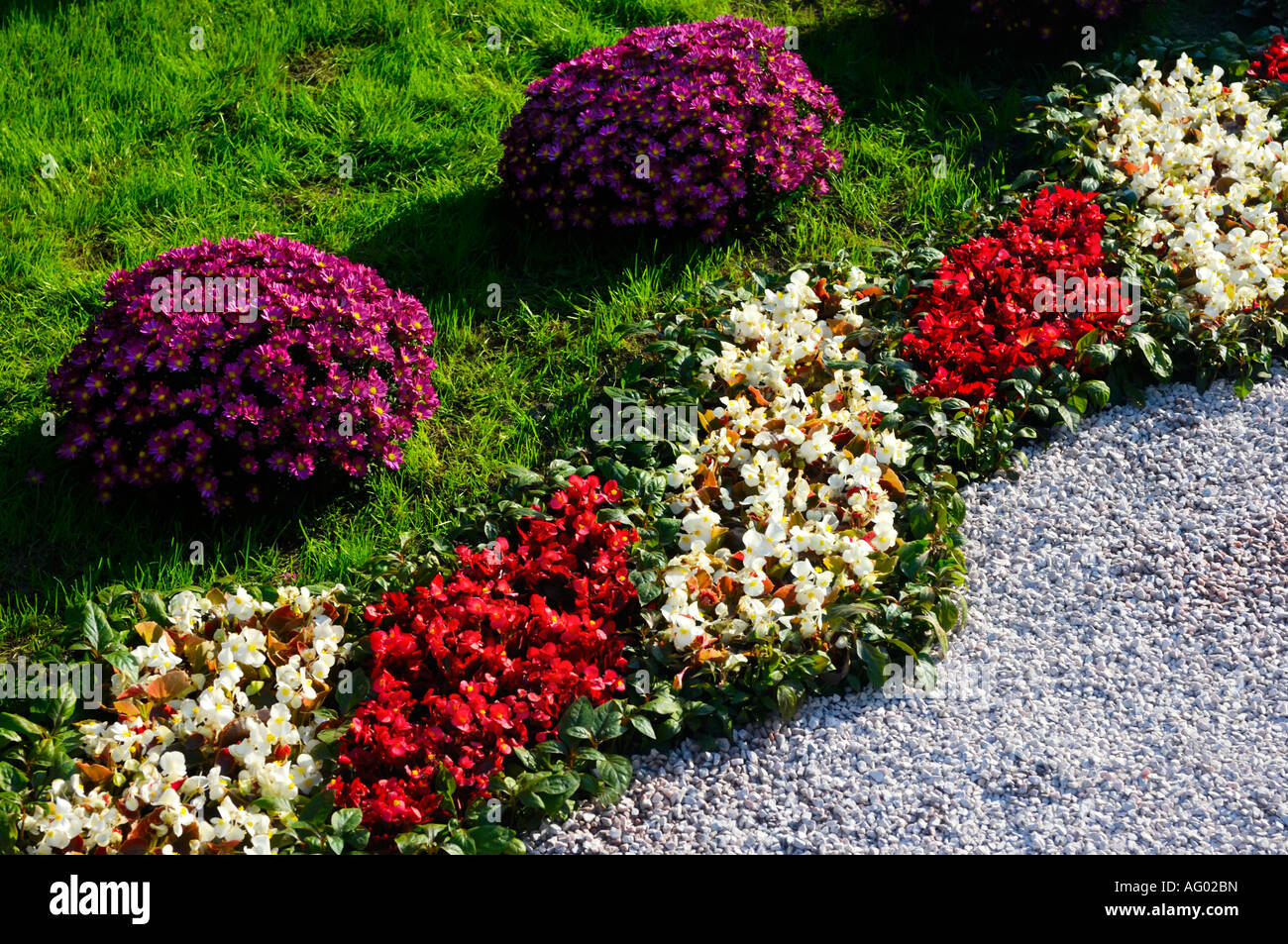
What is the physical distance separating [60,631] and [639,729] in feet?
5.87

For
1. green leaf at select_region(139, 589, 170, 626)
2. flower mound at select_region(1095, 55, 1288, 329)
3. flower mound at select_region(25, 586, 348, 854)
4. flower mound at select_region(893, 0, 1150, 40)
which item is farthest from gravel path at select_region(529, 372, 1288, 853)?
flower mound at select_region(893, 0, 1150, 40)

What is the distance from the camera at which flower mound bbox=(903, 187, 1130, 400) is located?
183 inches

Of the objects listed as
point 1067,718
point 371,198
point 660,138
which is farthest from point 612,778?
point 371,198

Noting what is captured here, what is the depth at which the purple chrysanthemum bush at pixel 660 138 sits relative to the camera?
512 cm

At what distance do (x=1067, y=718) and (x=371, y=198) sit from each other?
11.6 feet

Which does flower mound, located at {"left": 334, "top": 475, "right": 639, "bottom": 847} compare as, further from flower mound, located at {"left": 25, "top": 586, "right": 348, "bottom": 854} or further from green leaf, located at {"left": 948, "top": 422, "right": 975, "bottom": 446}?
green leaf, located at {"left": 948, "top": 422, "right": 975, "bottom": 446}

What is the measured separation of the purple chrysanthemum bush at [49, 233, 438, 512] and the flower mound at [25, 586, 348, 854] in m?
0.49

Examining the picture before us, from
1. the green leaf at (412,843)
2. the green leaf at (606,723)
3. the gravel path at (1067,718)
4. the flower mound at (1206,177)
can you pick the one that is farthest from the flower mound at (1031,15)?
the green leaf at (412,843)

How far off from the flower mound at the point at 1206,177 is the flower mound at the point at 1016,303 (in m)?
0.32

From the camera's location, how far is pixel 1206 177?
541cm

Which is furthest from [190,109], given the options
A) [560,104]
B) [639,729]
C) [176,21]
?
[639,729]

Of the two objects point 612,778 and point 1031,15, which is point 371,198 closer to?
point 612,778

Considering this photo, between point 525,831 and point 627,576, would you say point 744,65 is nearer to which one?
point 627,576

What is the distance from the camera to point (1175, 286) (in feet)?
16.3
